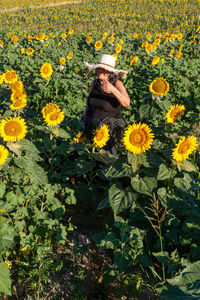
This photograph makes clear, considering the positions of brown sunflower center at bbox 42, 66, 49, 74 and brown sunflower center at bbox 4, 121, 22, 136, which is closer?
brown sunflower center at bbox 4, 121, 22, 136

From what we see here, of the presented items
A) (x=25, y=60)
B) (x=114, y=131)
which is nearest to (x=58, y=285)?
(x=114, y=131)

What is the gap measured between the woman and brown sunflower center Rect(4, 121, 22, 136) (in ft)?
3.31

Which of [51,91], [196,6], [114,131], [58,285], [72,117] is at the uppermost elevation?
[196,6]

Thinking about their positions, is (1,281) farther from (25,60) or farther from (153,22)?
(153,22)

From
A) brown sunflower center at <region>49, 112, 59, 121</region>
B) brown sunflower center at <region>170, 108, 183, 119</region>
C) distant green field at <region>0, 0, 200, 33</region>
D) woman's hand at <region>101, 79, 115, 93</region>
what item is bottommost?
brown sunflower center at <region>170, 108, 183, 119</region>

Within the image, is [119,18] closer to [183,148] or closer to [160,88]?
[160,88]

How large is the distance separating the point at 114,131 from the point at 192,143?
150cm

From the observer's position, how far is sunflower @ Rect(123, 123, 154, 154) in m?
2.22

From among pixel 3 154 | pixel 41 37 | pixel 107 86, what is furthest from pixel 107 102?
pixel 41 37

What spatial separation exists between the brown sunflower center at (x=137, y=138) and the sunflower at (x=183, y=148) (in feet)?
0.95

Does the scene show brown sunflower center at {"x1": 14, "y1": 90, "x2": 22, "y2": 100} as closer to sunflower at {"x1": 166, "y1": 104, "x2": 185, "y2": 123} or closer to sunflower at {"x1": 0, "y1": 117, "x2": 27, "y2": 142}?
sunflower at {"x1": 0, "y1": 117, "x2": 27, "y2": 142}

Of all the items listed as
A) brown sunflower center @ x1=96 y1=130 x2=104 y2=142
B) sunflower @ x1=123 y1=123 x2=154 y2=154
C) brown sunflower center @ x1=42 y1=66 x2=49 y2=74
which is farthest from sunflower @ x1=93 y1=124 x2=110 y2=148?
brown sunflower center @ x1=42 y1=66 x2=49 y2=74

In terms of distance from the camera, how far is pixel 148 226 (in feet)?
8.27

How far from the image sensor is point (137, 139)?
2240mm
